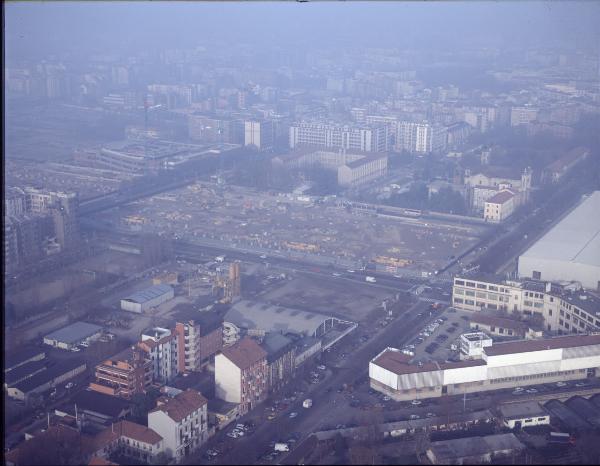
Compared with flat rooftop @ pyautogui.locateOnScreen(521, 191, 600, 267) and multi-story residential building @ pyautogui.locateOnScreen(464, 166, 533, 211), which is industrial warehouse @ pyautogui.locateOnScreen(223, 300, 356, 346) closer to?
flat rooftop @ pyautogui.locateOnScreen(521, 191, 600, 267)

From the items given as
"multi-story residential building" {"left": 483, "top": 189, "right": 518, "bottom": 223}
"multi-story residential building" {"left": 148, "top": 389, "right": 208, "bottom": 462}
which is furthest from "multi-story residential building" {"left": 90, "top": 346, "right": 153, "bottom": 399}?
"multi-story residential building" {"left": 483, "top": 189, "right": 518, "bottom": 223}

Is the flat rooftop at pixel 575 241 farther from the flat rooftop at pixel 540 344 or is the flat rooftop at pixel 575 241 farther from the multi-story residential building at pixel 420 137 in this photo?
the multi-story residential building at pixel 420 137

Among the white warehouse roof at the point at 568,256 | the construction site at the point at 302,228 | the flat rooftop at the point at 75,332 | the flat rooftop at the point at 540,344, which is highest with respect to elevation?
the white warehouse roof at the point at 568,256

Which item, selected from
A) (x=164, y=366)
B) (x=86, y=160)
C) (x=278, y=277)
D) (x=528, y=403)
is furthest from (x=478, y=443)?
(x=86, y=160)

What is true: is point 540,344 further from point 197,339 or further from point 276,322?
point 197,339

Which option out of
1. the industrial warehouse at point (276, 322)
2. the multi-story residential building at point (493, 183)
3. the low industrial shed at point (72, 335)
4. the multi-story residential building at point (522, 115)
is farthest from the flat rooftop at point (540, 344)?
the multi-story residential building at point (522, 115)

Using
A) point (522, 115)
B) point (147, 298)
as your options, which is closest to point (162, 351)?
point (147, 298)
